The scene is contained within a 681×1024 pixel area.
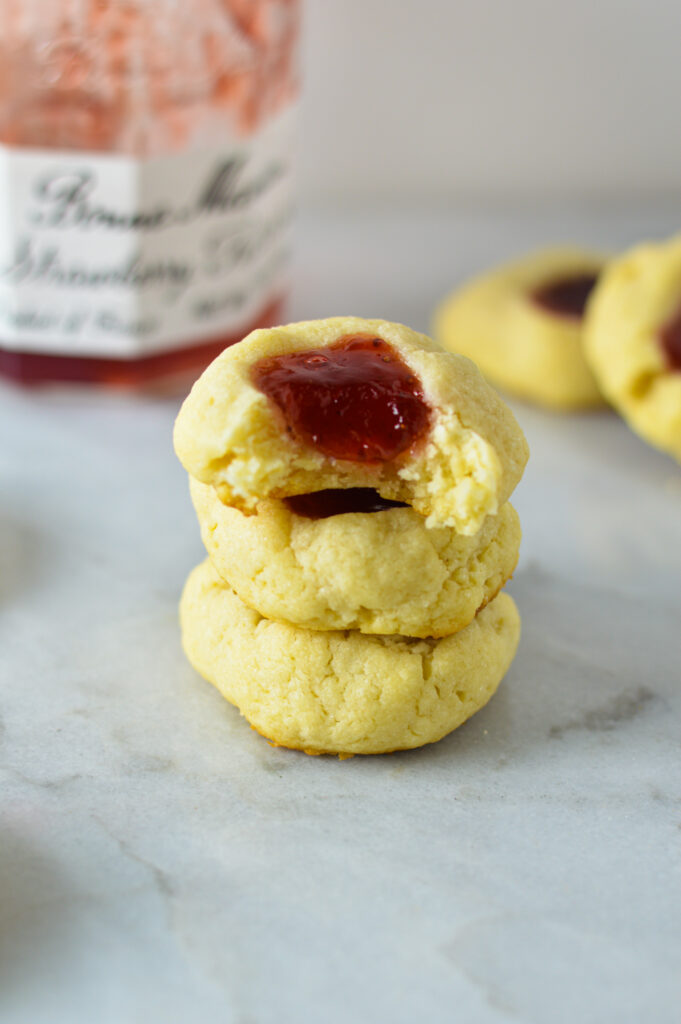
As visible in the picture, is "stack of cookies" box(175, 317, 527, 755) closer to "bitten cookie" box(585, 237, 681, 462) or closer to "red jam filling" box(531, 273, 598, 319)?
"bitten cookie" box(585, 237, 681, 462)

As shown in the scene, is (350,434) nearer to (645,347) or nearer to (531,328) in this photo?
(645,347)

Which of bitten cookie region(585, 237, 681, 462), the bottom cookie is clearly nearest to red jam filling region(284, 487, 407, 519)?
the bottom cookie

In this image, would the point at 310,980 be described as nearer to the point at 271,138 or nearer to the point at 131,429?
the point at 131,429

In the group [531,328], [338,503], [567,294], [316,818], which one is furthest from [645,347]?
[316,818]

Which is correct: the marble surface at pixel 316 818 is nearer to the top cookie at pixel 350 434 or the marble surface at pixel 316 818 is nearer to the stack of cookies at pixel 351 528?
the stack of cookies at pixel 351 528

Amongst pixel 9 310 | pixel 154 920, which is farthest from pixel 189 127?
pixel 154 920

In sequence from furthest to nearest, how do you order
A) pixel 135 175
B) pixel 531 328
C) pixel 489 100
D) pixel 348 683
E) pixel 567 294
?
1. pixel 489 100
2. pixel 567 294
3. pixel 531 328
4. pixel 135 175
5. pixel 348 683
